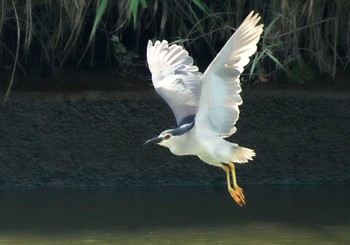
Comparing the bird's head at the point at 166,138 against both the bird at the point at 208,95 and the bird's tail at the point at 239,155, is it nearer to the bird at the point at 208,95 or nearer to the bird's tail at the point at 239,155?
the bird at the point at 208,95

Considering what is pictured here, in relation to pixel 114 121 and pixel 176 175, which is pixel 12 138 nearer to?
pixel 114 121

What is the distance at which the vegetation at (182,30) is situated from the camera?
659cm

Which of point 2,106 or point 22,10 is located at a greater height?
point 22,10

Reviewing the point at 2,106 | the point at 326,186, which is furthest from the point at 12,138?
the point at 326,186

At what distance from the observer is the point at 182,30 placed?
6859mm

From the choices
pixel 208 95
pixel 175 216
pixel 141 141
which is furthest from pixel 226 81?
pixel 141 141

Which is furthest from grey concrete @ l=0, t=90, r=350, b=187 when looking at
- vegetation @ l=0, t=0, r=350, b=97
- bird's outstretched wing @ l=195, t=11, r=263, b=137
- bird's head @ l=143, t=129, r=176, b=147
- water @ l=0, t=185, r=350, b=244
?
bird's outstretched wing @ l=195, t=11, r=263, b=137

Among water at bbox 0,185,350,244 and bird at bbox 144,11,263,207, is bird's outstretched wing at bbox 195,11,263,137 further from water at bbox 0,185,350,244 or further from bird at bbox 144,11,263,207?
water at bbox 0,185,350,244

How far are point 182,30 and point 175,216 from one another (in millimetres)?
1560

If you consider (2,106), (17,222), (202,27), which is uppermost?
(202,27)

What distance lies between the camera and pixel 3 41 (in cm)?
703

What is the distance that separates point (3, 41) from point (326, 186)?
242 cm

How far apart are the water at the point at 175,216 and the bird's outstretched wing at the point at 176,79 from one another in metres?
0.70

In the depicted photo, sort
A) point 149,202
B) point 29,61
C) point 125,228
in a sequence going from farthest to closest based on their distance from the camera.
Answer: point 29,61 → point 149,202 → point 125,228
